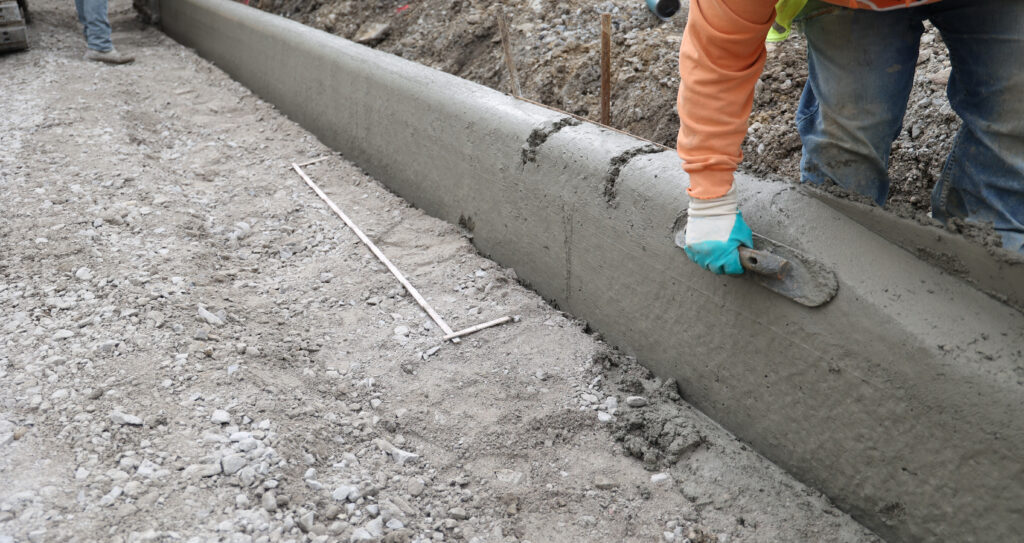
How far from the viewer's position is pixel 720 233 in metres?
2.29

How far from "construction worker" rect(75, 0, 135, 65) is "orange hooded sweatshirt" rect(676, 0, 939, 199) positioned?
21.7 ft

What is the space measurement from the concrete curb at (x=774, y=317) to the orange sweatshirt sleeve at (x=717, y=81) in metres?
0.27

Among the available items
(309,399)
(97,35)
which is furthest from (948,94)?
(97,35)

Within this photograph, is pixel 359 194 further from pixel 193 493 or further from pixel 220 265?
pixel 193 493

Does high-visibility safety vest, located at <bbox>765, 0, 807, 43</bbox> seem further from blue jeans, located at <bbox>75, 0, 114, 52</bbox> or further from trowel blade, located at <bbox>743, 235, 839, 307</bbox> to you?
blue jeans, located at <bbox>75, 0, 114, 52</bbox>

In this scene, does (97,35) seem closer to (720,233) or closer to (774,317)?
(720,233)

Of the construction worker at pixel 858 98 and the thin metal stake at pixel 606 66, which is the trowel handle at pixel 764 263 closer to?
the construction worker at pixel 858 98

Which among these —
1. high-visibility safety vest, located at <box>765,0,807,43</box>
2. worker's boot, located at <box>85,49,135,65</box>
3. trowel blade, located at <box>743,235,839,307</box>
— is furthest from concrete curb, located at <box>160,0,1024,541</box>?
worker's boot, located at <box>85,49,135,65</box>

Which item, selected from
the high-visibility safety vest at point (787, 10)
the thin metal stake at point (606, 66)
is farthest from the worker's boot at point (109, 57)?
the high-visibility safety vest at point (787, 10)

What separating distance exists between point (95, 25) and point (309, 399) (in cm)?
604

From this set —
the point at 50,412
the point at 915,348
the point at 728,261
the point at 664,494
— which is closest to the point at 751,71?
the point at 728,261

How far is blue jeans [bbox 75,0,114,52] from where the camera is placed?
7117 millimetres

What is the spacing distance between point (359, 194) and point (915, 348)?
10.7 feet

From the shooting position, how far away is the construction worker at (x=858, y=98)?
2.01 m
